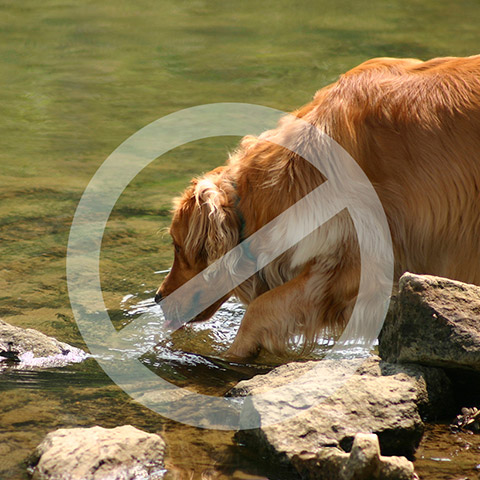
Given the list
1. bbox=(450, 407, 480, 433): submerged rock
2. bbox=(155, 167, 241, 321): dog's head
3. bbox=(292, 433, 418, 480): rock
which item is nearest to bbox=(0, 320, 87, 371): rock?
bbox=(155, 167, 241, 321): dog's head

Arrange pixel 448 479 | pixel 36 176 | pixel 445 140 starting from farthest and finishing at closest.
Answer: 1. pixel 36 176
2. pixel 445 140
3. pixel 448 479

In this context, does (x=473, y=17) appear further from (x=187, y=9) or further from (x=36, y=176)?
(x=36, y=176)

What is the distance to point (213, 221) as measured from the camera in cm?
409

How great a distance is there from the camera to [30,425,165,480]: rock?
110 inches

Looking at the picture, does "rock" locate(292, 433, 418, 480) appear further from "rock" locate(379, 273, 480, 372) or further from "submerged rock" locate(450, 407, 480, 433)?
"rock" locate(379, 273, 480, 372)

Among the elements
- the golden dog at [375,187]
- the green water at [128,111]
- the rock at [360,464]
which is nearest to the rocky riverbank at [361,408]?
the rock at [360,464]

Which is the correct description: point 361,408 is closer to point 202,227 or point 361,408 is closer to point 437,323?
point 437,323

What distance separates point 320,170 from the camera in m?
3.86

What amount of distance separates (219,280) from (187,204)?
0.44 meters

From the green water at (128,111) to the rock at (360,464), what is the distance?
19 centimetres

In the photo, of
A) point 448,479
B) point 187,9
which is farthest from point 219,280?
point 187,9

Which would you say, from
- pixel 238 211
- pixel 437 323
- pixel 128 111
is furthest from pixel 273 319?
pixel 128 111

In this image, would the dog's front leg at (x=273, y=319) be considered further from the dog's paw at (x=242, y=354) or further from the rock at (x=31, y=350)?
the rock at (x=31, y=350)

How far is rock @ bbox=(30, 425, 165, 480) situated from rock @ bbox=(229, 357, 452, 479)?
41 cm
